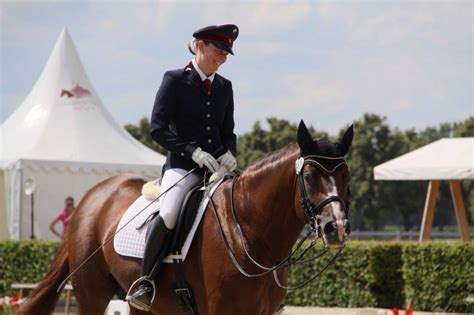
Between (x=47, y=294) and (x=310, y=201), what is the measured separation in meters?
3.29

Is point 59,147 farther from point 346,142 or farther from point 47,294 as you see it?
point 346,142

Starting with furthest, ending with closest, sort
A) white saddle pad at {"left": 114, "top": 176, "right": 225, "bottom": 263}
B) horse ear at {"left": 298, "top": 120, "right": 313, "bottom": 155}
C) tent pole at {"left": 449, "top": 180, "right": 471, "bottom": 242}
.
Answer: tent pole at {"left": 449, "top": 180, "right": 471, "bottom": 242} → white saddle pad at {"left": 114, "top": 176, "right": 225, "bottom": 263} → horse ear at {"left": 298, "top": 120, "right": 313, "bottom": 155}

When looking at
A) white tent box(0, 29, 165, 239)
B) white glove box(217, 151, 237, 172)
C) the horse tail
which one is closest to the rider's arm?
white glove box(217, 151, 237, 172)

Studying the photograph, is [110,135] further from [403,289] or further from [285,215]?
[285,215]

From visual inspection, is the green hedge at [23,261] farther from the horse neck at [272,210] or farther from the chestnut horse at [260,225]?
the horse neck at [272,210]

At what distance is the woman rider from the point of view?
6.89 m

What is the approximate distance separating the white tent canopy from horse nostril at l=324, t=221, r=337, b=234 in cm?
1219

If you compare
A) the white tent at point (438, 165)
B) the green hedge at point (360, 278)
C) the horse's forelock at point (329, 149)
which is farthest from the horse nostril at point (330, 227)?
the white tent at point (438, 165)

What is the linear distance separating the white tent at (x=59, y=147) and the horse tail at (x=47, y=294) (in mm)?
11559

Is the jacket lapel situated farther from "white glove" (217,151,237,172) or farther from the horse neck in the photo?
the horse neck

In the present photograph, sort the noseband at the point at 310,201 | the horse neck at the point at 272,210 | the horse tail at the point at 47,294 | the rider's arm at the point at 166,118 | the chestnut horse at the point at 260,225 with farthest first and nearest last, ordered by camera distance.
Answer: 1. the horse tail at the point at 47,294
2. the rider's arm at the point at 166,118
3. the horse neck at the point at 272,210
4. the chestnut horse at the point at 260,225
5. the noseband at the point at 310,201

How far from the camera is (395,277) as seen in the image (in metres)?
15.0

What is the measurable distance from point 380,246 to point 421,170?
3.42 meters

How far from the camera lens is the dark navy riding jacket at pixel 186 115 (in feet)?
23.1
